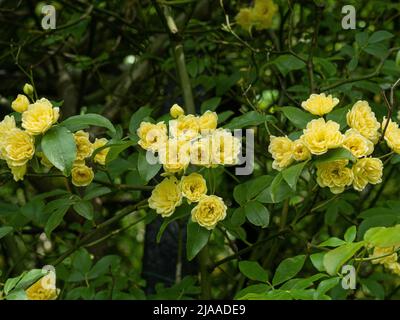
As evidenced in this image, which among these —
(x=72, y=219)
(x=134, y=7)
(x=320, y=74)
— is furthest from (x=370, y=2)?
(x=72, y=219)

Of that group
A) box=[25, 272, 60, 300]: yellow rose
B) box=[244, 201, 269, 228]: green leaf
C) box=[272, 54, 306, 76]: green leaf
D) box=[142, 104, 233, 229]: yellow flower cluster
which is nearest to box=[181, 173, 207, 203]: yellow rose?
box=[142, 104, 233, 229]: yellow flower cluster

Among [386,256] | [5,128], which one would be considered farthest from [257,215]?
[5,128]

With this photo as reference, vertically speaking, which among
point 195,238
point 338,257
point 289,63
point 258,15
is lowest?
point 338,257

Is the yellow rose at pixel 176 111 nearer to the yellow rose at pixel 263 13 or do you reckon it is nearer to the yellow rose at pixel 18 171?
the yellow rose at pixel 18 171

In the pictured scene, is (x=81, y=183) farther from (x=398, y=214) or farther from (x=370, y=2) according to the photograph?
(x=370, y=2)

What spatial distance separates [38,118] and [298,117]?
490mm

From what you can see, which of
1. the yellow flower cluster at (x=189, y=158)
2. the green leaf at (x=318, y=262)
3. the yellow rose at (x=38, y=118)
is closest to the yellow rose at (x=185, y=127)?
the yellow flower cluster at (x=189, y=158)

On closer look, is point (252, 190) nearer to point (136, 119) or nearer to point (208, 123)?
point (208, 123)

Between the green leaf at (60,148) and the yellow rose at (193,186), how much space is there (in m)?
0.20

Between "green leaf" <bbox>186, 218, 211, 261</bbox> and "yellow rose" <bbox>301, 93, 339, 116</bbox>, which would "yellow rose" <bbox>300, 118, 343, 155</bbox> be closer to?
"yellow rose" <bbox>301, 93, 339, 116</bbox>

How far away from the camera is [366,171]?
4.62 ft

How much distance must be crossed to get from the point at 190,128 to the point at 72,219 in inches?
45.3

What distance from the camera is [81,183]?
1.53 metres

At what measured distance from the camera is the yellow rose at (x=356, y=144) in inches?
53.2
